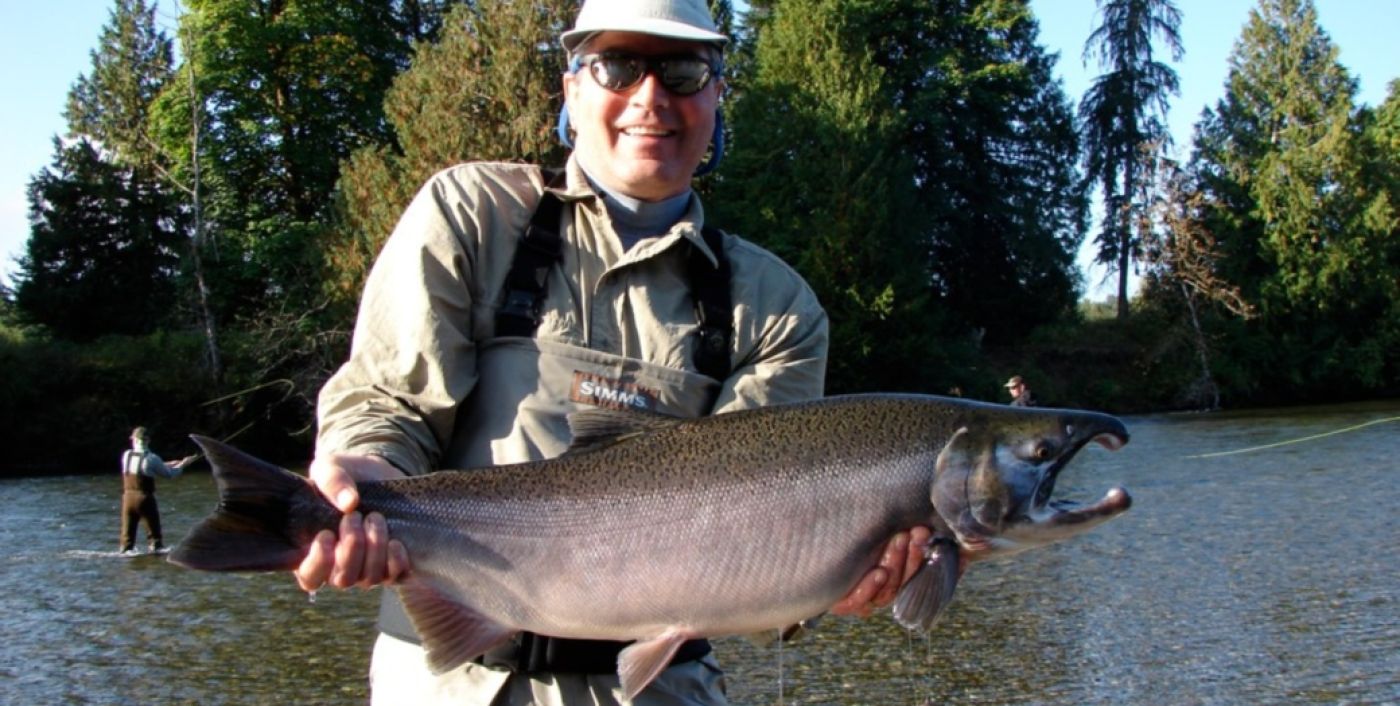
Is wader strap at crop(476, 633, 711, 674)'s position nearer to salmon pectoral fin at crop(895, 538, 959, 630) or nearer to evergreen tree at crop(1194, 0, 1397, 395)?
salmon pectoral fin at crop(895, 538, 959, 630)

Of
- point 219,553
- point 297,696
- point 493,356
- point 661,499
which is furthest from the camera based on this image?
point 297,696

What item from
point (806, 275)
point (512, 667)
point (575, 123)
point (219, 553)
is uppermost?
point (806, 275)

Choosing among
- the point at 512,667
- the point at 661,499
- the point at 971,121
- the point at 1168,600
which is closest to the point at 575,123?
the point at 661,499

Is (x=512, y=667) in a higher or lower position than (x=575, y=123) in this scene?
lower

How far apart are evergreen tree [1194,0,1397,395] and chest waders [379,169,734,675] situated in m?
51.8

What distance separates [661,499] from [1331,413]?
143ft

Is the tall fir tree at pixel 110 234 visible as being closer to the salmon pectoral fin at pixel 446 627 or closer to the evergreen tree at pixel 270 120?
the evergreen tree at pixel 270 120

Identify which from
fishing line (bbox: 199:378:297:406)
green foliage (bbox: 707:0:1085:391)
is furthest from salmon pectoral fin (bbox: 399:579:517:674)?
green foliage (bbox: 707:0:1085:391)

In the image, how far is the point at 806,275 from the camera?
145 feet

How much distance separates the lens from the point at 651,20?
3.74 meters

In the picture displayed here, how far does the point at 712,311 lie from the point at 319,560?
52.7 inches

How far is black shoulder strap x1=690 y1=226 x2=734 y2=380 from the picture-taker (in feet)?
12.5

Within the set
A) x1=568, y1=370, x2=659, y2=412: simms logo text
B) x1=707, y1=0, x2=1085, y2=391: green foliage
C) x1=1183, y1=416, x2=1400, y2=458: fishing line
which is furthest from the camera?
x1=707, y1=0, x2=1085, y2=391: green foliage

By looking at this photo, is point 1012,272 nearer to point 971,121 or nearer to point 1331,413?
point 971,121
